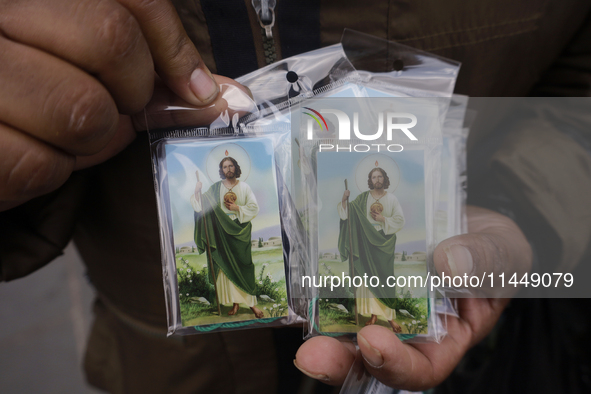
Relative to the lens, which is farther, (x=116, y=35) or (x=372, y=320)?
(x=372, y=320)

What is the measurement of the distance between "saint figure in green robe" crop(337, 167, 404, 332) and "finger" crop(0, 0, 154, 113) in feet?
1.80

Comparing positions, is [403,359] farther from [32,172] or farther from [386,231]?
[32,172]

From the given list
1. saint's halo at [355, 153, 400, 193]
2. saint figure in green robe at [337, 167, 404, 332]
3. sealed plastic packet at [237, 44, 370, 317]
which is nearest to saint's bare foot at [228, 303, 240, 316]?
sealed plastic packet at [237, 44, 370, 317]

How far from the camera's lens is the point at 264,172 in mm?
791

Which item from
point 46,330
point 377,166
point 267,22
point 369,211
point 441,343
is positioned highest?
point 267,22

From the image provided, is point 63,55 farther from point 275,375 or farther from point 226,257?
point 275,375

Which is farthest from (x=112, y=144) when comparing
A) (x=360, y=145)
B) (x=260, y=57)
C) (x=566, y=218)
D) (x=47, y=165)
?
(x=566, y=218)

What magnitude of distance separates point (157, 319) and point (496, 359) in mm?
1256

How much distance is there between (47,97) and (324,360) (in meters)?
0.72

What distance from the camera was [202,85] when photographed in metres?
0.65

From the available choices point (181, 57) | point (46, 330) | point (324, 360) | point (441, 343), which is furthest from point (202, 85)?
point (46, 330)

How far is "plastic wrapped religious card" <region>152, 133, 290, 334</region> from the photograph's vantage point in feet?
2.54

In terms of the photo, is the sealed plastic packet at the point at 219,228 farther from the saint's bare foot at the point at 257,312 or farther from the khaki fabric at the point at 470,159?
the khaki fabric at the point at 470,159

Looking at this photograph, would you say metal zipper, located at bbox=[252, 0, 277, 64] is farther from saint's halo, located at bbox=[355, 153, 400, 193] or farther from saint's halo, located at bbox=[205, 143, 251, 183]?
saint's halo, located at bbox=[355, 153, 400, 193]
